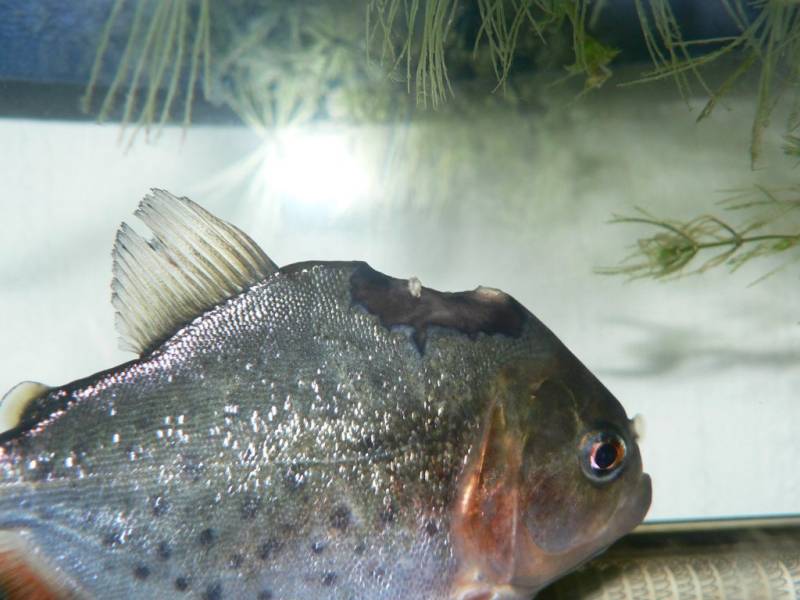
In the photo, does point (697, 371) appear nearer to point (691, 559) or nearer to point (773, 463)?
point (773, 463)

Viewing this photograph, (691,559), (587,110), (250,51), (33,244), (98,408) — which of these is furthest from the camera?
(587,110)

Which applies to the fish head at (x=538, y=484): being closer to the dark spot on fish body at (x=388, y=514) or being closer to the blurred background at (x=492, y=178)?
the dark spot on fish body at (x=388, y=514)

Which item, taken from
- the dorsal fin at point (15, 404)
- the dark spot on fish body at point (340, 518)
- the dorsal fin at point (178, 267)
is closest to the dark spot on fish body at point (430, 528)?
the dark spot on fish body at point (340, 518)

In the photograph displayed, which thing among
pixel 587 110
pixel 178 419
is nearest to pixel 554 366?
pixel 178 419

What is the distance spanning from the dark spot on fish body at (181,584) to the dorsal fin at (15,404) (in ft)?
1.03

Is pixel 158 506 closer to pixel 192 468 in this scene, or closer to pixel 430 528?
pixel 192 468

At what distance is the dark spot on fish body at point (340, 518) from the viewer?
90cm

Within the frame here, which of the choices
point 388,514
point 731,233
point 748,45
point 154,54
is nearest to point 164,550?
point 388,514

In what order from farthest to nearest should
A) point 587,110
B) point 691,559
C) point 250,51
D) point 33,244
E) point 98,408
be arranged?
point 587,110 < point 33,244 < point 250,51 < point 691,559 < point 98,408

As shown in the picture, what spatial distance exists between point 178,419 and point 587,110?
1781mm

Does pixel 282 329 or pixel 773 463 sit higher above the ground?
pixel 282 329

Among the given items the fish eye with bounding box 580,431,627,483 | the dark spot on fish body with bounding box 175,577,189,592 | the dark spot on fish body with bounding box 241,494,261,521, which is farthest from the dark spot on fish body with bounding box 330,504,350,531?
the fish eye with bounding box 580,431,627,483

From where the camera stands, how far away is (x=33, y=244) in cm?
194

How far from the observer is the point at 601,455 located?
962 millimetres
